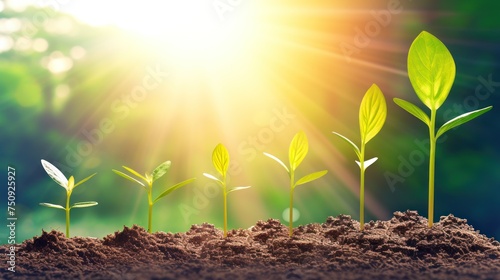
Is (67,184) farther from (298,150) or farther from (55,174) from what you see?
(298,150)

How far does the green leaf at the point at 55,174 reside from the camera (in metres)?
2.47

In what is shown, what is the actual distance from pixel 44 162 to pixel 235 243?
0.99m

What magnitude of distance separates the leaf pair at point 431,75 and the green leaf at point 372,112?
0.08m

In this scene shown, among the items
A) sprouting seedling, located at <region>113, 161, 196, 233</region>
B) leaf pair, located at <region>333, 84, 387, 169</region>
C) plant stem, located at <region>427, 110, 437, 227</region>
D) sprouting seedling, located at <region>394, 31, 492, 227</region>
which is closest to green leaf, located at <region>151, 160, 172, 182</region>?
sprouting seedling, located at <region>113, 161, 196, 233</region>

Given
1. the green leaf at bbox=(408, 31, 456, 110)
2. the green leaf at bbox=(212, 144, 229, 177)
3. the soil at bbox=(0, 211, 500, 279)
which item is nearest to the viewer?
the soil at bbox=(0, 211, 500, 279)

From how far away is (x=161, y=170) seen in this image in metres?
2.51

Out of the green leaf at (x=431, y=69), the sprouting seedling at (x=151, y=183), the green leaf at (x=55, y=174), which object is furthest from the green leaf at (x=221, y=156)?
the green leaf at (x=431, y=69)

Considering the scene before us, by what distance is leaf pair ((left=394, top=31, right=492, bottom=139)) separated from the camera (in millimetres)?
2297

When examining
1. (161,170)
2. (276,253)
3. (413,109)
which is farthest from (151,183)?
(413,109)

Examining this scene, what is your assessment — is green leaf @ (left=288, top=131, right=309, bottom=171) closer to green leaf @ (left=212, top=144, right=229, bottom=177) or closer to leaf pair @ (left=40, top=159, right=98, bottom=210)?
green leaf @ (left=212, top=144, right=229, bottom=177)

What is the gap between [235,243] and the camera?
2.27 m

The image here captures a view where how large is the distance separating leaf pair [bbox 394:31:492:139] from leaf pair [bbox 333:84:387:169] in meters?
0.08

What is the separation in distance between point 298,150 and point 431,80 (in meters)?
0.65

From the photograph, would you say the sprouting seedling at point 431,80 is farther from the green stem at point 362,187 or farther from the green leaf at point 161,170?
the green leaf at point 161,170
